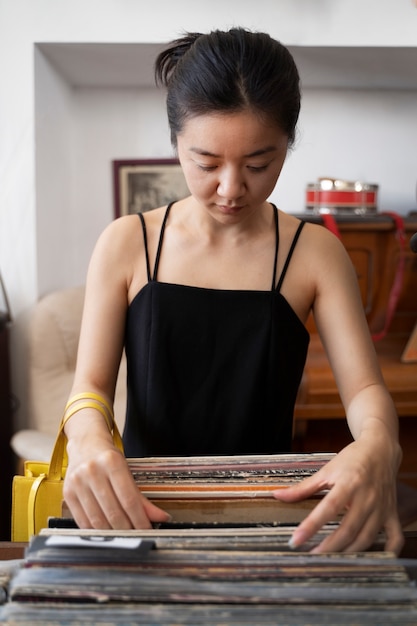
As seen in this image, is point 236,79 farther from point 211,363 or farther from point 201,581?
point 201,581

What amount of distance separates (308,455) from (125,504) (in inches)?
8.7

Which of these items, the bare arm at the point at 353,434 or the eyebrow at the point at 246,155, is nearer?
the bare arm at the point at 353,434

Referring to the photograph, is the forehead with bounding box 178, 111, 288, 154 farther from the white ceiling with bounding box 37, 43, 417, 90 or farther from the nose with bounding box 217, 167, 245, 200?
the white ceiling with bounding box 37, 43, 417, 90

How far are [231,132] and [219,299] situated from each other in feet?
1.06

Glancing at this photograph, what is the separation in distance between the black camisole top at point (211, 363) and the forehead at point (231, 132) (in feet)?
0.90

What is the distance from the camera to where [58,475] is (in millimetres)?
937

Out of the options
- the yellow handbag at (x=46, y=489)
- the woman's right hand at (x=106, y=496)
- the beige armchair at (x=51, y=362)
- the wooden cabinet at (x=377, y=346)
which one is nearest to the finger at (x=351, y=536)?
the woman's right hand at (x=106, y=496)

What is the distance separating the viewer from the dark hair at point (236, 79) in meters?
0.95

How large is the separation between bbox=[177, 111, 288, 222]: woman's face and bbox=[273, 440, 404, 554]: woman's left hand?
371mm

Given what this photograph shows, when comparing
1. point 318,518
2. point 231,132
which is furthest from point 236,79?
point 318,518

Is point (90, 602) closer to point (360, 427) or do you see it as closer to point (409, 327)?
point (360, 427)

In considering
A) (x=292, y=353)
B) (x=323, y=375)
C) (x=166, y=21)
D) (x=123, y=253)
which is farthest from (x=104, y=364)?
(x=166, y=21)

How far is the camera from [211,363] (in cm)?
119

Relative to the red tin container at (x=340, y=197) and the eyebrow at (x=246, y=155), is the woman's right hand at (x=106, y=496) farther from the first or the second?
the red tin container at (x=340, y=197)
